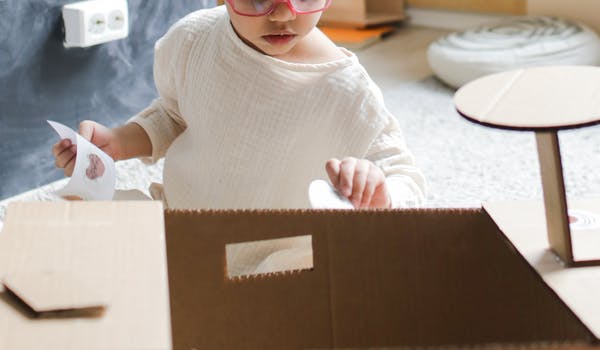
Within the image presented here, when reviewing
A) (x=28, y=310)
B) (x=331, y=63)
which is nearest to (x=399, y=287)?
(x=28, y=310)

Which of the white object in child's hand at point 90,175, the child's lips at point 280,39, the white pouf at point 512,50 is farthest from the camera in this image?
the white pouf at point 512,50

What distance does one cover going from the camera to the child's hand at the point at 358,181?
0.85m

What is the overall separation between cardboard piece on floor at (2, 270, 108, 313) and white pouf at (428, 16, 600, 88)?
1671 millimetres

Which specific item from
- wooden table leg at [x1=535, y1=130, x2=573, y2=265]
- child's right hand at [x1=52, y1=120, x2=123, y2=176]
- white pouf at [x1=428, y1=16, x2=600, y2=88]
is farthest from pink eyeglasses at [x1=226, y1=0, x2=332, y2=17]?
white pouf at [x1=428, y1=16, x2=600, y2=88]

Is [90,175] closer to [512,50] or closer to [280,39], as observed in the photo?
[280,39]

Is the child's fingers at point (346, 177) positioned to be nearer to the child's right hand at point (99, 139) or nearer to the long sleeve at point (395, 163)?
the long sleeve at point (395, 163)

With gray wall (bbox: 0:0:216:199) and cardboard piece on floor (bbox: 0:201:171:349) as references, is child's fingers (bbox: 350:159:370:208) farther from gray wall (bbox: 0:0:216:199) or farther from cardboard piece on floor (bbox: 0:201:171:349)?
gray wall (bbox: 0:0:216:199)

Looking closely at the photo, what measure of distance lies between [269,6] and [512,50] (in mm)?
1346

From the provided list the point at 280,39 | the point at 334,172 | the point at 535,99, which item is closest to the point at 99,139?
the point at 280,39

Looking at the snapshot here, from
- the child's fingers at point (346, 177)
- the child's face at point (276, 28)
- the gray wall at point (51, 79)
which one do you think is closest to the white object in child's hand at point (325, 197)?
the child's fingers at point (346, 177)

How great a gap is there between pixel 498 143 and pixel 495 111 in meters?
1.25

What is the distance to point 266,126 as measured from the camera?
1.06 meters

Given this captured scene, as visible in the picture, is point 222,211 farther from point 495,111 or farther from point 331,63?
point 331,63

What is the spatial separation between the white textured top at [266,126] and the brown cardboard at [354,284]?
0.27 m
